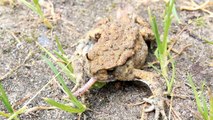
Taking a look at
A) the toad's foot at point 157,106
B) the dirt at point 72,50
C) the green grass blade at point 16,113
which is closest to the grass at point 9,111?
the green grass blade at point 16,113

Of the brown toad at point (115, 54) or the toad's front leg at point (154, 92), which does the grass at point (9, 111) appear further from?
the toad's front leg at point (154, 92)

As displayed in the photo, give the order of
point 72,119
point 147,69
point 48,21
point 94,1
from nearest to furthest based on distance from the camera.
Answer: point 72,119 → point 147,69 → point 48,21 → point 94,1

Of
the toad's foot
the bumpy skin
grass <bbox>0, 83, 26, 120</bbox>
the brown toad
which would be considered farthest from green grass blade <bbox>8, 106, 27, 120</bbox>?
the toad's foot

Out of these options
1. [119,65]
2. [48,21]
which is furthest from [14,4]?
[119,65]

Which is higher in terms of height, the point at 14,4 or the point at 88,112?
the point at 14,4

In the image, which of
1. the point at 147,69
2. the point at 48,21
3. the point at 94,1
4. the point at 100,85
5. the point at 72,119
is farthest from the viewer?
the point at 94,1

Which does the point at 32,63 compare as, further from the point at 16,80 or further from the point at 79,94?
the point at 79,94
